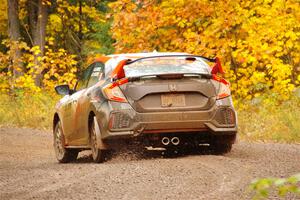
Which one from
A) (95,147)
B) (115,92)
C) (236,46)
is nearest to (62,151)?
(95,147)

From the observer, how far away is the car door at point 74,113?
12.3m

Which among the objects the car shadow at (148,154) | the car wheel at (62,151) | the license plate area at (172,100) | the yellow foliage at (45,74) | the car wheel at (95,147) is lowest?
the yellow foliage at (45,74)

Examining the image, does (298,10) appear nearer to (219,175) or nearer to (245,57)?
(245,57)

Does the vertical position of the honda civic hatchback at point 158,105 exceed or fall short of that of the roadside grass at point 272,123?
it exceeds it

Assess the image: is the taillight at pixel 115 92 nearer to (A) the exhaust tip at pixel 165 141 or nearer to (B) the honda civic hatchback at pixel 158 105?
(B) the honda civic hatchback at pixel 158 105

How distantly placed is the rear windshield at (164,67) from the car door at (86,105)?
55cm

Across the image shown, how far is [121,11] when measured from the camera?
73.9 ft

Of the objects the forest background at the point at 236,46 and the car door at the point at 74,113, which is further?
the forest background at the point at 236,46

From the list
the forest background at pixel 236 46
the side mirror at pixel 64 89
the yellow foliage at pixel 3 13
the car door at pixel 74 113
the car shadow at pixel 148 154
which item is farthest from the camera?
the yellow foliage at pixel 3 13

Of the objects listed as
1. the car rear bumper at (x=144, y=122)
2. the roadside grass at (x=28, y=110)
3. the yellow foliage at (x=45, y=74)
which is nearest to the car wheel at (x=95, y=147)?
the car rear bumper at (x=144, y=122)

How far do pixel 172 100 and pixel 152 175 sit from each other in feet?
6.21

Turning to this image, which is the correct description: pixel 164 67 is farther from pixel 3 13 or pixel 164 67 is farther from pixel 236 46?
pixel 3 13

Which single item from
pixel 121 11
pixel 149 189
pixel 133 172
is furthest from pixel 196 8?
pixel 149 189

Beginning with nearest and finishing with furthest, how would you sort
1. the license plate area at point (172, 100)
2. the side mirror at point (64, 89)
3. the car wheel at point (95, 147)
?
the license plate area at point (172, 100) < the car wheel at point (95, 147) < the side mirror at point (64, 89)
